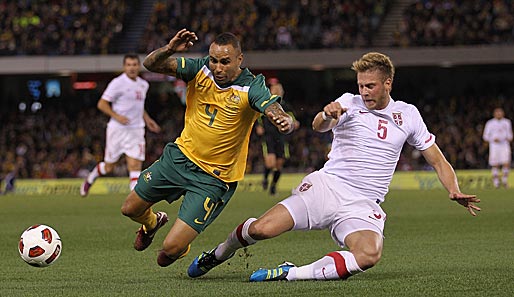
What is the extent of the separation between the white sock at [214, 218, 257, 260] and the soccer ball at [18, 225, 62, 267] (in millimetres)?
1312

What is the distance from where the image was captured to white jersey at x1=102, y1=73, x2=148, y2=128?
16766mm

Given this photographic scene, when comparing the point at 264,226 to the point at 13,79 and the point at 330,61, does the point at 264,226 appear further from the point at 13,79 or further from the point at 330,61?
the point at 13,79

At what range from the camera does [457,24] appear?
115 ft

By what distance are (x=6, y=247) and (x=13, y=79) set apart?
30.1 meters

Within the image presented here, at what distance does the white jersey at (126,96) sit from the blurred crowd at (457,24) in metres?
19.4

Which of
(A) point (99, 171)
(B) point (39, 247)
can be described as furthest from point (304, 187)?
(A) point (99, 171)

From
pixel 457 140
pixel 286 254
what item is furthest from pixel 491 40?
pixel 286 254

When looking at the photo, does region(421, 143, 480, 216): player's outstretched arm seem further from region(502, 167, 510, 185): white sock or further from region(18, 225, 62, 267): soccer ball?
region(502, 167, 510, 185): white sock

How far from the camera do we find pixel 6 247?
10.5 meters

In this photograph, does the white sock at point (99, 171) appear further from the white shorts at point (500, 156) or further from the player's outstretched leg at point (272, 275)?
the white shorts at point (500, 156)

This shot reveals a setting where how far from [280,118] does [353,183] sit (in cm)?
91

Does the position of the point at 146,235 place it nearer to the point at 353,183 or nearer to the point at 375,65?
the point at 353,183

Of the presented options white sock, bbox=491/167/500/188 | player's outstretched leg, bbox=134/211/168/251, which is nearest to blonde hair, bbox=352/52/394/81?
player's outstretched leg, bbox=134/211/168/251

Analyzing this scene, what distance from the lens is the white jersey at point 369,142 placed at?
24.0 feet
